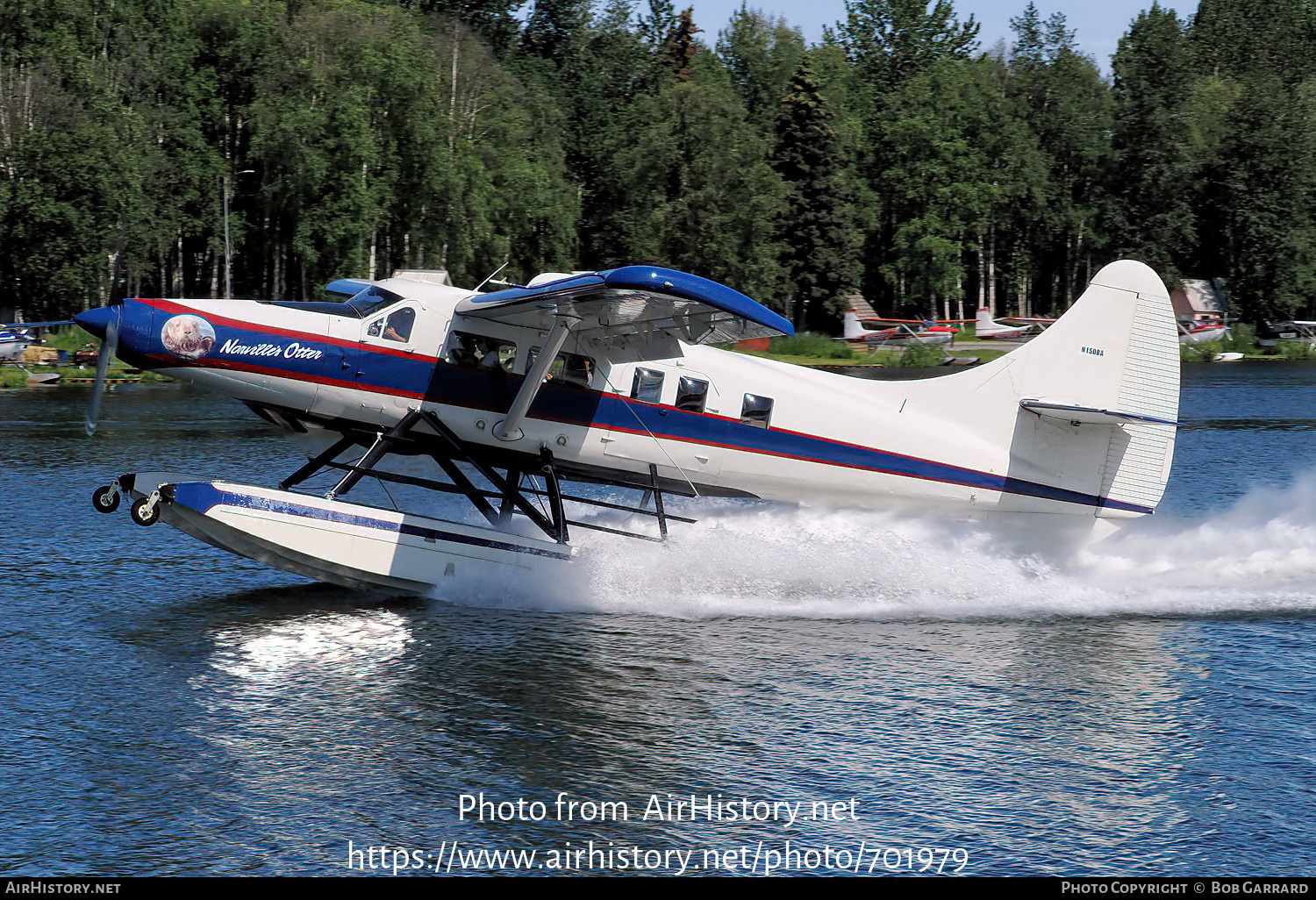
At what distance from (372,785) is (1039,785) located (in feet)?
15.3

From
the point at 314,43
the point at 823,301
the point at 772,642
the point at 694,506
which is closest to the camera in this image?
the point at 772,642

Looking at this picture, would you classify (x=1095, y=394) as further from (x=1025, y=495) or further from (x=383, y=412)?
(x=383, y=412)

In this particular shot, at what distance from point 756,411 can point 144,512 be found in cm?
630

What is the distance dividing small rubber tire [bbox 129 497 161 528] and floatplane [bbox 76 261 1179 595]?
0.03m

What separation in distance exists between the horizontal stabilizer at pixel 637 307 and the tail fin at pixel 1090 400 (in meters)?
3.16

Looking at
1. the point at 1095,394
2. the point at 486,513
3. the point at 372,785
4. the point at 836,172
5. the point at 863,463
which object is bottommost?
the point at 372,785

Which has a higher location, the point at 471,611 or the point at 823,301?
the point at 823,301

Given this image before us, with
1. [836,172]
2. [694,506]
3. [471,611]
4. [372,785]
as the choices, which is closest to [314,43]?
[836,172]

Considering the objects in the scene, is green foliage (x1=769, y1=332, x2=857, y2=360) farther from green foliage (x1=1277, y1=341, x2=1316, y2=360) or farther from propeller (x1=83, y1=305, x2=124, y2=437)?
propeller (x1=83, y1=305, x2=124, y2=437)

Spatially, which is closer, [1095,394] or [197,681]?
[197,681]

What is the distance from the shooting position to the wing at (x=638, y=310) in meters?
10.1

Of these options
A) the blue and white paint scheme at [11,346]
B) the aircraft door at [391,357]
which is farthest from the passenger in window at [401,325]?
the blue and white paint scheme at [11,346]
